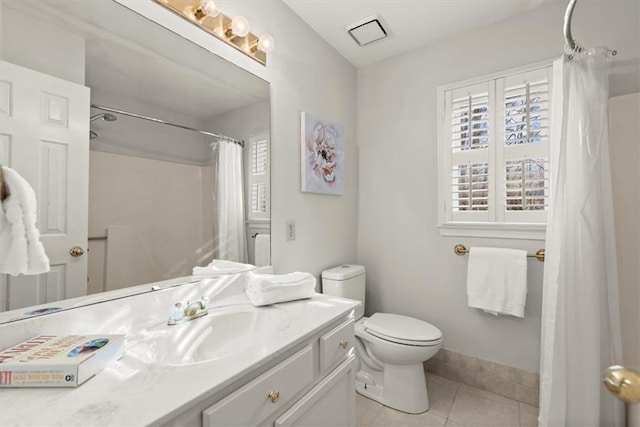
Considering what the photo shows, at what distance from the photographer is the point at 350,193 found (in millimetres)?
2334

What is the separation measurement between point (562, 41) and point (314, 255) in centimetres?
191

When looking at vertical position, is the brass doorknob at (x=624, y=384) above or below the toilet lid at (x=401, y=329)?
above

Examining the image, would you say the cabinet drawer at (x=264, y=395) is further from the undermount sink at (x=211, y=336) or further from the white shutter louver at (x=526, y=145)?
the white shutter louver at (x=526, y=145)

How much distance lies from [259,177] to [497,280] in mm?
1511

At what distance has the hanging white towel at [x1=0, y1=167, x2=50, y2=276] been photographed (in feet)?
2.32

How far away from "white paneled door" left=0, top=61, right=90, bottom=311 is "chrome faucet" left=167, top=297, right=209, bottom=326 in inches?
11.2

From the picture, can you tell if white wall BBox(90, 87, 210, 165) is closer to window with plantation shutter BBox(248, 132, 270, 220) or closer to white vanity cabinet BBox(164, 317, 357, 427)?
window with plantation shutter BBox(248, 132, 270, 220)

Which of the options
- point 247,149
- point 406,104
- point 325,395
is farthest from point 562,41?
point 325,395

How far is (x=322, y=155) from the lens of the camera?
6.46 feet

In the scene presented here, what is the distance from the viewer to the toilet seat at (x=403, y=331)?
1645 mm

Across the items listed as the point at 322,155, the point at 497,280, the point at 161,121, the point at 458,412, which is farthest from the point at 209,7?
the point at 458,412

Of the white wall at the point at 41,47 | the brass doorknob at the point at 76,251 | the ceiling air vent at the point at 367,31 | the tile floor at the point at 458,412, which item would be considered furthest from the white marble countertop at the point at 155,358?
Result: the ceiling air vent at the point at 367,31

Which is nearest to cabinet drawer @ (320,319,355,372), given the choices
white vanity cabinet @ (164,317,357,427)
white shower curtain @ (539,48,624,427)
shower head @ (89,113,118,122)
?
white vanity cabinet @ (164,317,357,427)

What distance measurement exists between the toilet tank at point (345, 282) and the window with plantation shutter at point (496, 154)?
672 millimetres
